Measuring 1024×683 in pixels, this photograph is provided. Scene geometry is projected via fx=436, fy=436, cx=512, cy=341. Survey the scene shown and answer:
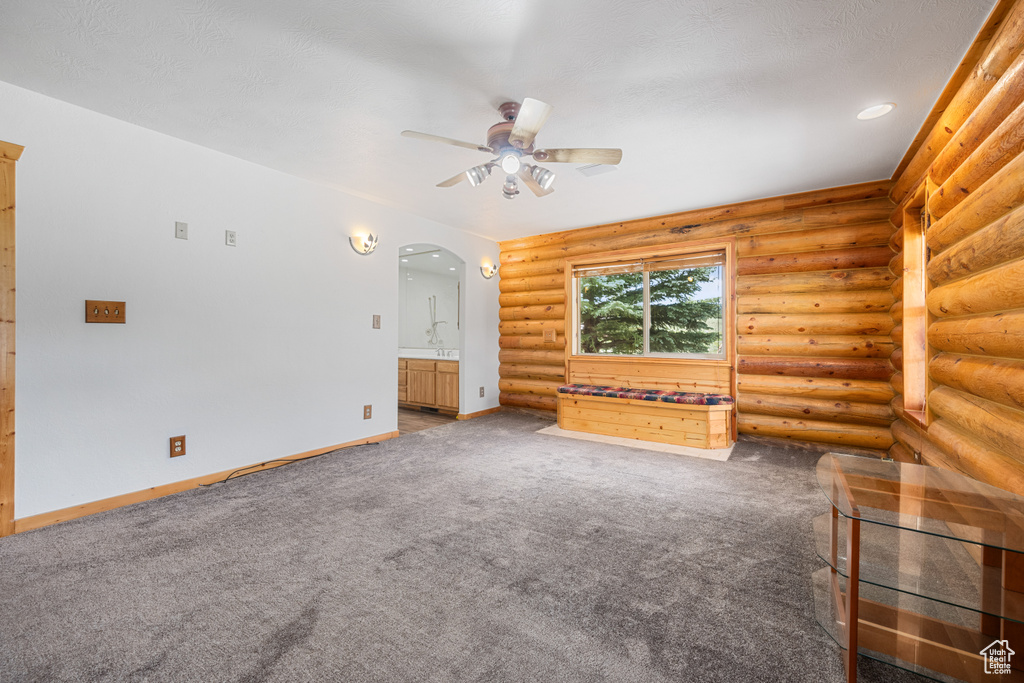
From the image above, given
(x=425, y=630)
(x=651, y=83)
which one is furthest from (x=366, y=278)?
(x=425, y=630)

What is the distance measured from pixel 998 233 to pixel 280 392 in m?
4.67

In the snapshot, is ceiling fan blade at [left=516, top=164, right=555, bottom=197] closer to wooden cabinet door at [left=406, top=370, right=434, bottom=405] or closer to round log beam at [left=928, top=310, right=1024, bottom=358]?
Answer: round log beam at [left=928, top=310, right=1024, bottom=358]

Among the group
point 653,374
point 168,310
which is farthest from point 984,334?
point 168,310

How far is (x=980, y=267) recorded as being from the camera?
213 cm

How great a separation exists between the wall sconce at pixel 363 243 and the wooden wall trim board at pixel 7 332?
2281mm

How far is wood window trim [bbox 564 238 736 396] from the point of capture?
4.74 meters

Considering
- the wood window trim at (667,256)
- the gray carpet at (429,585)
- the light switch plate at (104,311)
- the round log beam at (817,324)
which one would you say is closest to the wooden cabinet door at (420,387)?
the wood window trim at (667,256)

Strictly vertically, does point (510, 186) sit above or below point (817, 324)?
above

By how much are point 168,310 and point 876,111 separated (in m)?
4.98

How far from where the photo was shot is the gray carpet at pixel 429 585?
1.51 meters

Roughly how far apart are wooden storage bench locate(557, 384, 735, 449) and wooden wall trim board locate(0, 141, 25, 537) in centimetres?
454

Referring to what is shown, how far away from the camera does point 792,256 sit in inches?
175

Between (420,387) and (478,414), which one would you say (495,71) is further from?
Answer: (420,387)

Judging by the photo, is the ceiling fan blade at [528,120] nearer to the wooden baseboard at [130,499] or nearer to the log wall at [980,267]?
the log wall at [980,267]
